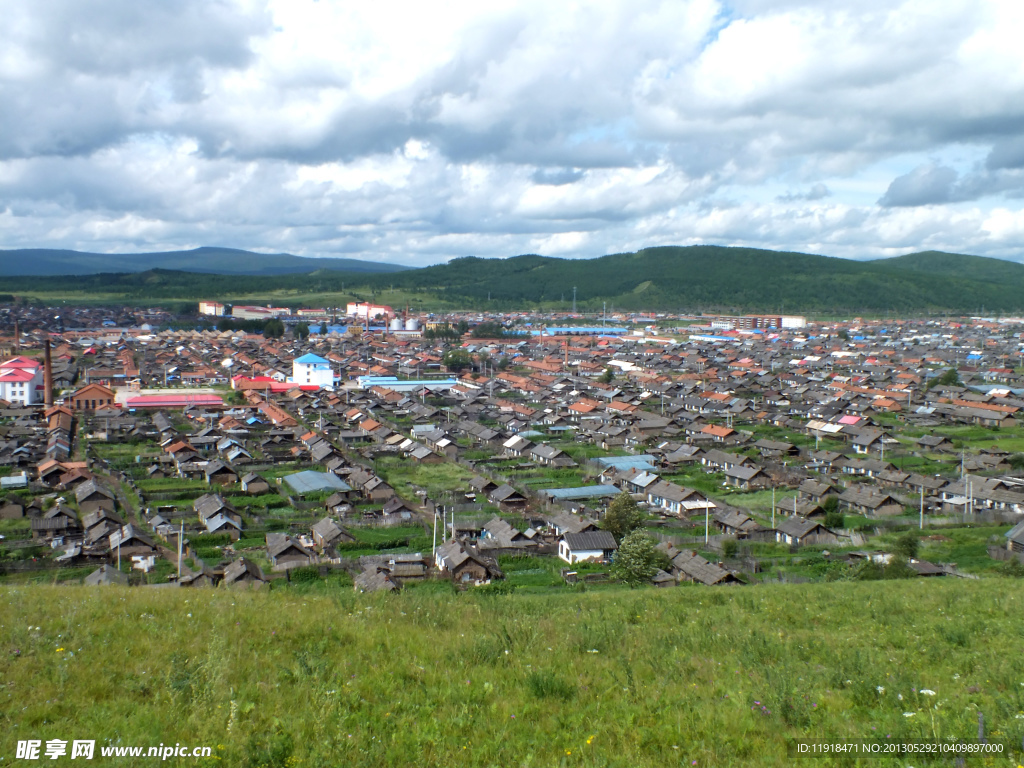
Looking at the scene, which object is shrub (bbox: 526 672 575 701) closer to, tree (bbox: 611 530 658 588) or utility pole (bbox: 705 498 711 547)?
tree (bbox: 611 530 658 588)

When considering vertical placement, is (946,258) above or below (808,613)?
above

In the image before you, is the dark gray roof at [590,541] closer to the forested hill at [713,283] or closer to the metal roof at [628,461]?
the metal roof at [628,461]

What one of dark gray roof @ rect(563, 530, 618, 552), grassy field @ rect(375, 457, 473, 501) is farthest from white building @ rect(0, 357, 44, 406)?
dark gray roof @ rect(563, 530, 618, 552)

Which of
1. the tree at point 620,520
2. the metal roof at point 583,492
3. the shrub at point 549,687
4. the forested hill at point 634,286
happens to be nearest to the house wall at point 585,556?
the tree at point 620,520

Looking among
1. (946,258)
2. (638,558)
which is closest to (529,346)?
(638,558)

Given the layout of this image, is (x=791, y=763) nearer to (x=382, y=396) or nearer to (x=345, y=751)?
(x=345, y=751)

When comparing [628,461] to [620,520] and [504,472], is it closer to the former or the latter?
[504,472]
